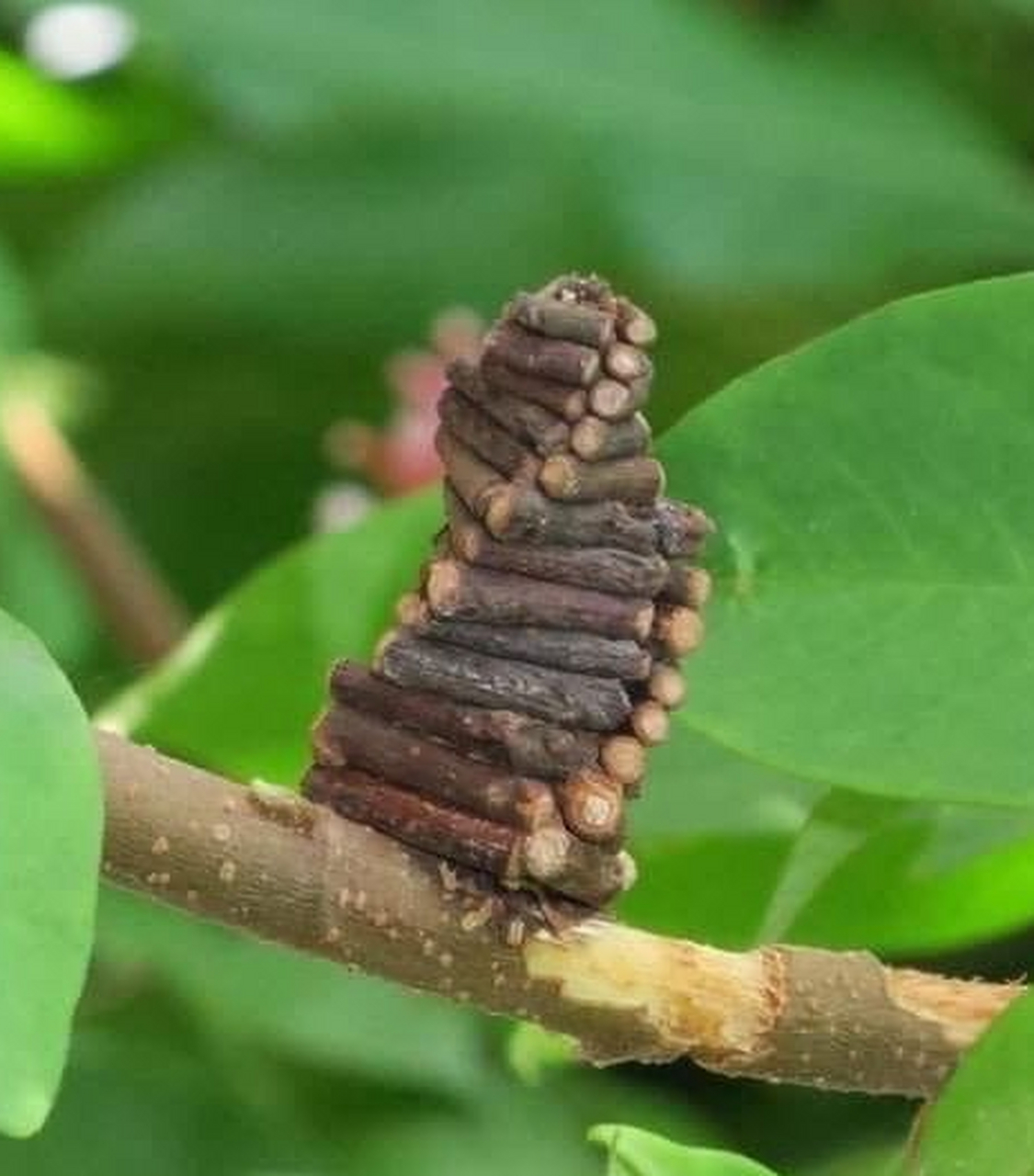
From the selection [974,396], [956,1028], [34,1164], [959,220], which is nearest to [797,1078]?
[956,1028]

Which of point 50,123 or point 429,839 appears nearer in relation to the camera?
point 429,839

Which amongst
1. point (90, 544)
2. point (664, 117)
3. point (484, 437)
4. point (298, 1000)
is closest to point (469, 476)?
point (484, 437)

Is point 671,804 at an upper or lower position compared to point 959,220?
lower

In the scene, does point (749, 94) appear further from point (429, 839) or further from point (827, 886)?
point (429, 839)

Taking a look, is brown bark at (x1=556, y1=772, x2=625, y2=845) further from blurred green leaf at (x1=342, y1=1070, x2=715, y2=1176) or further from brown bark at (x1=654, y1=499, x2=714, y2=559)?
blurred green leaf at (x1=342, y1=1070, x2=715, y2=1176)

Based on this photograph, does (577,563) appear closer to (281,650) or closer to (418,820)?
(418,820)

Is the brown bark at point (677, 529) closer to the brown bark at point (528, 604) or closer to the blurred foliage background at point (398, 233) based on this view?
the brown bark at point (528, 604)
